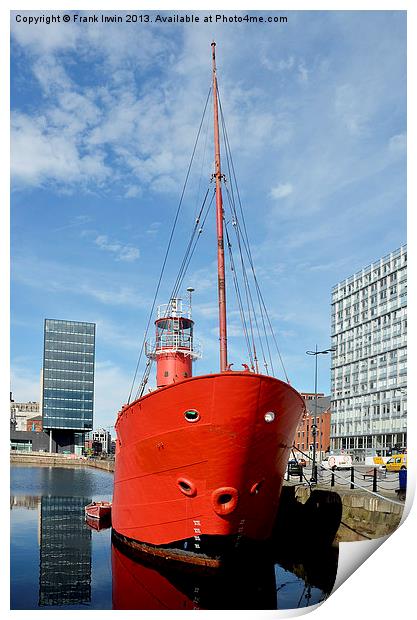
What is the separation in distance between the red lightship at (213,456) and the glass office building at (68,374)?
59.0 feet

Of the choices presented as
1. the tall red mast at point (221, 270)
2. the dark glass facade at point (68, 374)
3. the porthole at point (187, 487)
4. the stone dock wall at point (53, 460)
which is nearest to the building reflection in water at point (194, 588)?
the porthole at point (187, 487)

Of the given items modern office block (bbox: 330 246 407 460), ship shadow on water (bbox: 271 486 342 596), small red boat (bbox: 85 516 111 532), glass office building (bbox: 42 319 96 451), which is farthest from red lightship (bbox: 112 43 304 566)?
modern office block (bbox: 330 246 407 460)

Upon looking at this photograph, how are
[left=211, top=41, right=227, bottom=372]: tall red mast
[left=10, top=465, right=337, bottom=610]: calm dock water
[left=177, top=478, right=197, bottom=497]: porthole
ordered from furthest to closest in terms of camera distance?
[left=211, top=41, right=227, bottom=372]: tall red mast
[left=177, top=478, right=197, bottom=497]: porthole
[left=10, top=465, right=337, bottom=610]: calm dock water

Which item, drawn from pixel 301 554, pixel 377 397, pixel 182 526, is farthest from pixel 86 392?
pixel 182 526

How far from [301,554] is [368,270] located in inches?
929

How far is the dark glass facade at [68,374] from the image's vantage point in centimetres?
3812

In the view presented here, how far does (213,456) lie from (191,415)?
1104mm

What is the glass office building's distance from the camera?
38125 millimetres

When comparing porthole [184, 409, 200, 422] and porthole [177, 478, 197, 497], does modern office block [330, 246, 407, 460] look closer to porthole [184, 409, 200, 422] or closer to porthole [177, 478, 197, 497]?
porthole [184, 409, 200, 422]

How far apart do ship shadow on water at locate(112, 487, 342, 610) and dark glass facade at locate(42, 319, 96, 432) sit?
17.5 m

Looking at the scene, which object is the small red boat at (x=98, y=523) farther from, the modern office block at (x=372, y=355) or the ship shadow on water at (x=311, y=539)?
the modern office block at (x=372, y=355)

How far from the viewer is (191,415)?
14.0 meters

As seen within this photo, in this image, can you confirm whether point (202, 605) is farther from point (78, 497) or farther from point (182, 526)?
point (78, 497)

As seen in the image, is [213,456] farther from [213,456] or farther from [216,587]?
[216,587]
